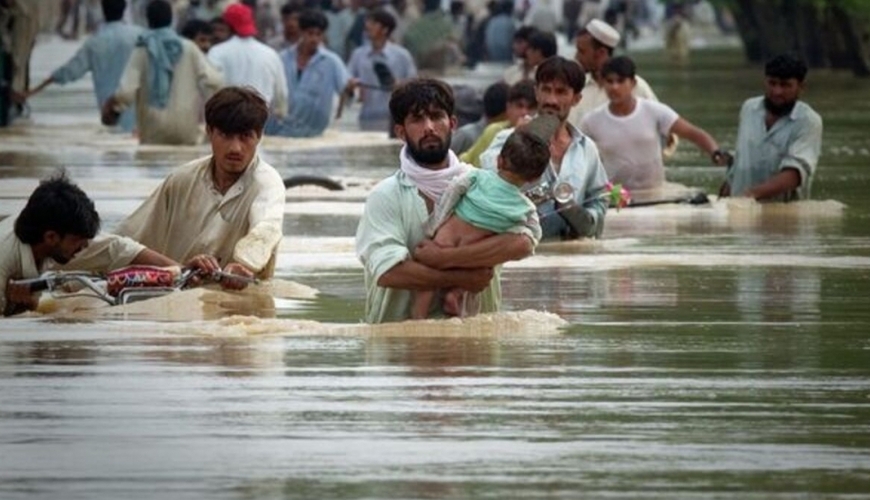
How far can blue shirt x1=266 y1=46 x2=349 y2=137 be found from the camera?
96.5ft

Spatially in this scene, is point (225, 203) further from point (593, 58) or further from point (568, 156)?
point (593, 58)

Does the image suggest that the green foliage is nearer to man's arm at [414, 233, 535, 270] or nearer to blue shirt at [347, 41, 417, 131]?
blue shirt at [347, 41, 417, 131]

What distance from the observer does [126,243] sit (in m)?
12.2

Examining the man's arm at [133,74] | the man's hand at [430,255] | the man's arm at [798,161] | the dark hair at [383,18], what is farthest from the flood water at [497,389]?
the dark hair at [383,18]

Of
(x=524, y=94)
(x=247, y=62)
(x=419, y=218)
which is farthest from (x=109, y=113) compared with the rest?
(x=419, y=218)

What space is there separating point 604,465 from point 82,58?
2237 centimetres

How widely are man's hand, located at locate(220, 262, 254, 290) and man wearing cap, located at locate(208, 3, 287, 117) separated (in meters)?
15.3

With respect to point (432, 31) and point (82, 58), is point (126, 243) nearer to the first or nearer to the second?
point (82, 58)

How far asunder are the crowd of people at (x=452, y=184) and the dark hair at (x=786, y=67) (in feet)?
0.04

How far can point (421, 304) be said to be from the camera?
1132 cm

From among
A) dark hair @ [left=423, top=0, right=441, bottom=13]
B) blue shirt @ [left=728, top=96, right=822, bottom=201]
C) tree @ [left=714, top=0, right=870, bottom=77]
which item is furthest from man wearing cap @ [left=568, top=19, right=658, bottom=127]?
dark hair @ [left=423, top=0, right=441, bottom=13]

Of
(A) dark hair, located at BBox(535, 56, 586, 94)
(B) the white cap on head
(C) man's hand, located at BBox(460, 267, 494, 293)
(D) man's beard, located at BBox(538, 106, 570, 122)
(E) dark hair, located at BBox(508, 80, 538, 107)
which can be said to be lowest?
(C) man's hand, located at BBox(460, 267, 494, 293)

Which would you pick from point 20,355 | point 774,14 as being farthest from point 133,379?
point 774,14

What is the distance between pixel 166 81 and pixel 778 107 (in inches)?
380
